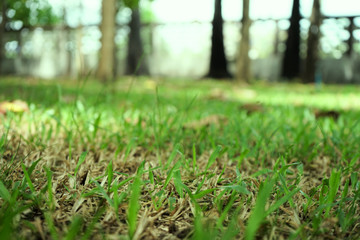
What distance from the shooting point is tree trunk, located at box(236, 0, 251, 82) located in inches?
247

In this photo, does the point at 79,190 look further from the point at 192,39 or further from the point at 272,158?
the point at 192,39

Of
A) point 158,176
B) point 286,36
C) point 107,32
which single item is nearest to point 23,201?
point 158,176

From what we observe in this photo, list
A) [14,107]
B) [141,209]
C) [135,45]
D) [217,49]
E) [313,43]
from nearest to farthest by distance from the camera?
[141,209], [14,107], [313,43], [217,49], [135,45]

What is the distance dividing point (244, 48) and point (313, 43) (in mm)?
3013

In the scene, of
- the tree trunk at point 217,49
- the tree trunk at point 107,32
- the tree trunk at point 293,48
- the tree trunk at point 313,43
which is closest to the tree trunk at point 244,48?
the tree trunk at point 107,32

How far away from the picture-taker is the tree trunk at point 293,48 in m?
10.4

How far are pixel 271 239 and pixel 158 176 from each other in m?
0.39

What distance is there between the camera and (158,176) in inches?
37.7

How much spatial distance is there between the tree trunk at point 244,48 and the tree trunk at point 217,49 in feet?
12.2

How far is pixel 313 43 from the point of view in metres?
8.77

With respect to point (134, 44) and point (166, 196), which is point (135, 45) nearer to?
point (134, 44)

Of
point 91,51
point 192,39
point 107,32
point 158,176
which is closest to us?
point 158,176

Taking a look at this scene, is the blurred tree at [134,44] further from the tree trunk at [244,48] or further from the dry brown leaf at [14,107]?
the dry brown leaf at [14,107]

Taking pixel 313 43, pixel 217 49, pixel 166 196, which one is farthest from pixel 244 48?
pixel 166 196
